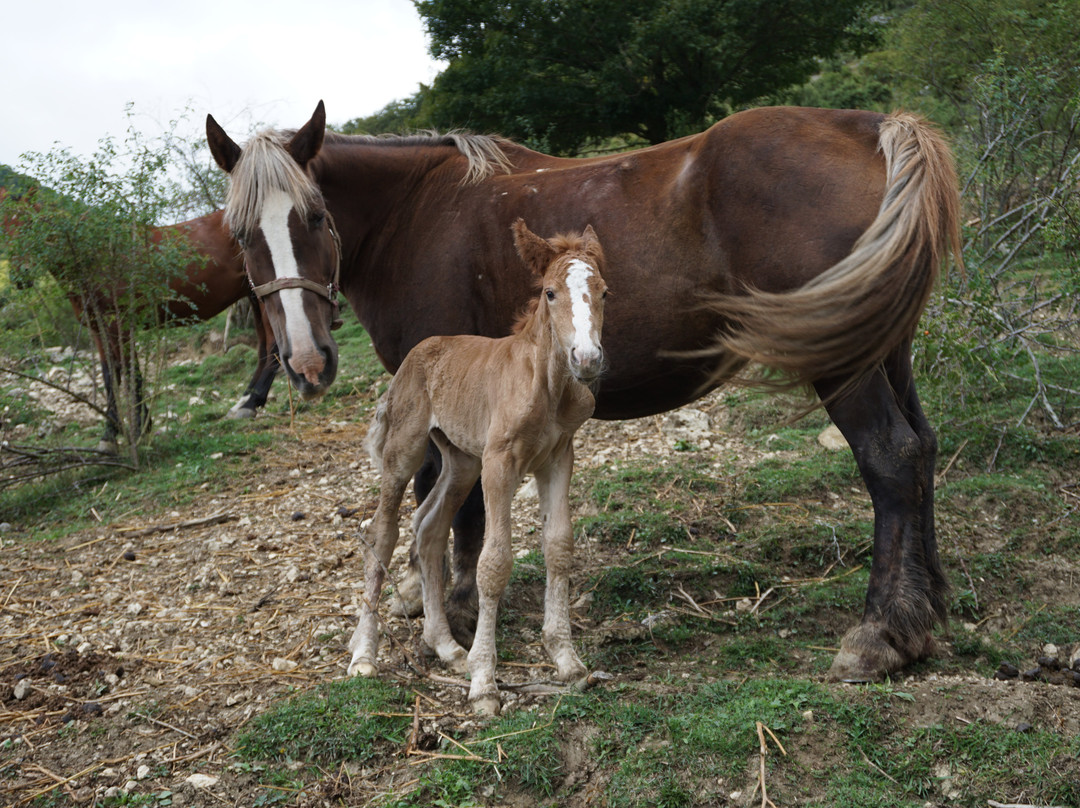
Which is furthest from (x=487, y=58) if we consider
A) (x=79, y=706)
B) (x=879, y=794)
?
(x=879, y=794)

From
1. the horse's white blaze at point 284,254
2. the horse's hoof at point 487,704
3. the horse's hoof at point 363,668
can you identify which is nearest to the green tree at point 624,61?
the horse's white blaze at point 284,254

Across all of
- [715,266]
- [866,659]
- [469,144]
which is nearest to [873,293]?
[715,266]

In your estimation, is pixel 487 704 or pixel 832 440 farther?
pixel 832 440

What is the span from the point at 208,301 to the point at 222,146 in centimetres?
560

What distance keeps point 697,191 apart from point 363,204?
2.02 m

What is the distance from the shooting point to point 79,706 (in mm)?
4098

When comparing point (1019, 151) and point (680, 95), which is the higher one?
point (680, 95)

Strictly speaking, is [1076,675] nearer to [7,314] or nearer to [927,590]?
[927,590]

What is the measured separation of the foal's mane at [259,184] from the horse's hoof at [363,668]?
7.01ft

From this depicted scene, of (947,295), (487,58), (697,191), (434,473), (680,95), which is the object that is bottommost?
(434,473)

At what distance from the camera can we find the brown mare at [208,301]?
28.0 feet

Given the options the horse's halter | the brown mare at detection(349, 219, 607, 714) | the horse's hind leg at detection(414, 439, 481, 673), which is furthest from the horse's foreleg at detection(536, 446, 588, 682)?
the horse's halter

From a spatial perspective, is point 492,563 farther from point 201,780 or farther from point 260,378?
point 260,378

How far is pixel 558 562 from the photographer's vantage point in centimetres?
389
